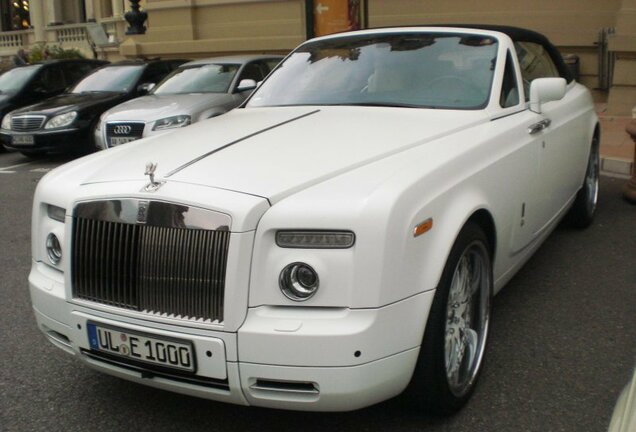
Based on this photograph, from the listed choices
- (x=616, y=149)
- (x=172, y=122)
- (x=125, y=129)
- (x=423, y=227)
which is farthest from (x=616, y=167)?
(x=423, y=227)

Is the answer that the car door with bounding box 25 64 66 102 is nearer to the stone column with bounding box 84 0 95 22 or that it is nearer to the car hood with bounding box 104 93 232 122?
the car hood with bounding box 104 93 232 122

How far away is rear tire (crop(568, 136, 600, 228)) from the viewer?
582 centimetres

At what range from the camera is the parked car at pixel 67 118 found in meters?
10.8

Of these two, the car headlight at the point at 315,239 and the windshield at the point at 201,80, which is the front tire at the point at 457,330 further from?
the windshield at the point at 201,80

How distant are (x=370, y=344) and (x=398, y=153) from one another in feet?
3.13

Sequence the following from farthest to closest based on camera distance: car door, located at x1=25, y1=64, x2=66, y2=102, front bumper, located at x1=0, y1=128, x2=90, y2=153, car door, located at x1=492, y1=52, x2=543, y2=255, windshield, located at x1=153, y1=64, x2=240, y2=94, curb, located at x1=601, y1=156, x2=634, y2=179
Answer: car door, located at x1=25, y1=64, x2=66, y2=102
front bumper, located at x1=0, y1=128, x2=90, y2=153
windshield, located at x1=153, y1=64, x2=240, y2=94
curb, located at x1=601, y1=156, x2=634, y2=179
car door, located at x1=492, y1=52, x2=543, y2=255

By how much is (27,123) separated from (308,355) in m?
9.59

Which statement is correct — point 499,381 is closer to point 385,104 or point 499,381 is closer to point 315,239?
point 315,239

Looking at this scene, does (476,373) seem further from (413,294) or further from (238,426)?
(238,426)

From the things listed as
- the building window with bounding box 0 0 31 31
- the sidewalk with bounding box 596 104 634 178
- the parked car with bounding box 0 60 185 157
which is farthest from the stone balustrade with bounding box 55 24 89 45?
the sidewalk with bounding box 596 104 634 178

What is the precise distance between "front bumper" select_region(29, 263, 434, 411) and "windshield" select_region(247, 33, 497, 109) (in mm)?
1733

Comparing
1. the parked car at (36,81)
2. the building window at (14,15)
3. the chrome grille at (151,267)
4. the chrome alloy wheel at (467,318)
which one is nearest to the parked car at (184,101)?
the parked car at (36,81)

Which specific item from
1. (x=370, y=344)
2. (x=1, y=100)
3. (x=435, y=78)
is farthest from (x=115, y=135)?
(x=370, y=344)

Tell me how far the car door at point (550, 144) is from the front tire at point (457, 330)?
99 cm
